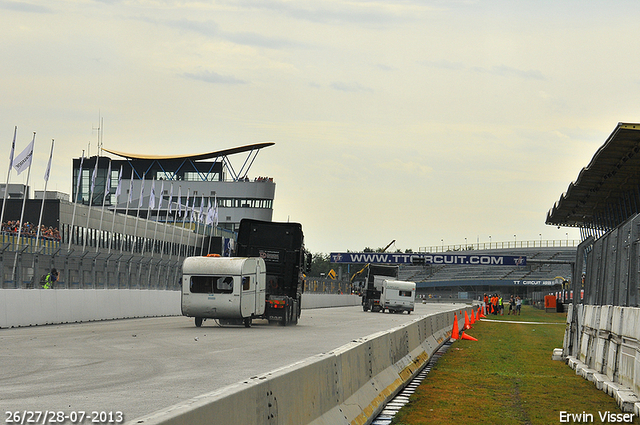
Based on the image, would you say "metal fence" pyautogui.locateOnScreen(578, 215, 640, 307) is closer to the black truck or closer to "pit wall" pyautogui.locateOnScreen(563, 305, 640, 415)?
"pit wall" pyautogui.locateOnScreen(563, 305, 640, 415)

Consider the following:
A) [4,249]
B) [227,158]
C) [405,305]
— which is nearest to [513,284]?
[227,158]

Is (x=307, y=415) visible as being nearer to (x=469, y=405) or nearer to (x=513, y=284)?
(x=469, y=405)

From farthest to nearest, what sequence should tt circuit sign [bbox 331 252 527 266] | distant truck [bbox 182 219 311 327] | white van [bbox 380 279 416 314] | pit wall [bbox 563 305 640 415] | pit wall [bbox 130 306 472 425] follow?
tt circuit sign [bbox 331 252 527 266] < white van [bbox 380 279 416 314] < distant truck [bbox 182 219 311 327] < pit wall [bbox 563 305 640 415] < pit wall [bbox 130 306 472 425]

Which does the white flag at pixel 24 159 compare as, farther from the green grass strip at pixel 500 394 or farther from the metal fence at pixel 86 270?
the green grass strip at pixel 500 394

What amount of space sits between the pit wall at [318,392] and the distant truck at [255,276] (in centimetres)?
1324

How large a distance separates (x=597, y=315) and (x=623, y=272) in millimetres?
2361

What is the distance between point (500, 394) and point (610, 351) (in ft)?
6.58

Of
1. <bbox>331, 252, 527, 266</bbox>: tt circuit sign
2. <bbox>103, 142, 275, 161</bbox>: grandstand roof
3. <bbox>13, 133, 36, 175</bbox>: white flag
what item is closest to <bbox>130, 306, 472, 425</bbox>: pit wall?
<bbox>13, 133, 36, 175</bbox>: white flag

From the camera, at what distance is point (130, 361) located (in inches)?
653

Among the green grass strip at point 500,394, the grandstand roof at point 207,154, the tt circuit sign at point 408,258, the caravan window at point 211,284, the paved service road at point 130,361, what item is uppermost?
the grandstand roof at point 207,154

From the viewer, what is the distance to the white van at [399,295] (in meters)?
61.0

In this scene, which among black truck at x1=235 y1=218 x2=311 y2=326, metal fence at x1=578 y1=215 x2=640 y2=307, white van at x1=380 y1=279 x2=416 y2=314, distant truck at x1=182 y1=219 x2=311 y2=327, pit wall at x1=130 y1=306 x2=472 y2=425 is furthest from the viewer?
white van at x1=380 y1=279 x2=416 y2=314

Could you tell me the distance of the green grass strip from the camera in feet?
36.6

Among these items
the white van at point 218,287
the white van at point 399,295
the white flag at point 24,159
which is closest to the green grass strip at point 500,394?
the white van at point 218,287
